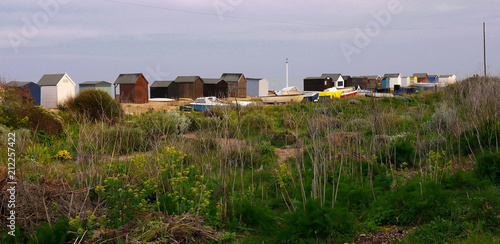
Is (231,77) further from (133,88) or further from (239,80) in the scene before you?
(133,88)

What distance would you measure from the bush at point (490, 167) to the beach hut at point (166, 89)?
1528 inches

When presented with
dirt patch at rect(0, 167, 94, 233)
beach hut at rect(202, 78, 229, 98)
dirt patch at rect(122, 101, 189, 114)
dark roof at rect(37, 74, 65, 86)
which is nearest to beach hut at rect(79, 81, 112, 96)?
dark roof at rect(37, 74, 65, 86)

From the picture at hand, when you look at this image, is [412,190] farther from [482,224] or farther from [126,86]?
[126,86]

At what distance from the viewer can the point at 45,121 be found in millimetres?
13141

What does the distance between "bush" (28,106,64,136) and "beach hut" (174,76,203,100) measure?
1219 inches

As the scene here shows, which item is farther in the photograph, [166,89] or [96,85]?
[166,89]

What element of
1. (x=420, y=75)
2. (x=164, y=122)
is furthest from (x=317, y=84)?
(x=164, y=122)

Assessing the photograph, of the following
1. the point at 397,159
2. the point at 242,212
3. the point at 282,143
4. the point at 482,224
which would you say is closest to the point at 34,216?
the point at 242,212

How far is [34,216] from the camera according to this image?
16.9 feet

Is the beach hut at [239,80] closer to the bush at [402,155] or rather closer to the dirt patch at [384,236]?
the bush at [402,155]

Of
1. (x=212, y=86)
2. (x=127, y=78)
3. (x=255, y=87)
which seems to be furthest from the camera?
(x=255, y=87)

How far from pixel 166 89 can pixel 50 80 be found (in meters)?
12.5

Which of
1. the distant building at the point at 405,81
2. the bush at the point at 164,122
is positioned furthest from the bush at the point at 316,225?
the distant building at the point at 405,81

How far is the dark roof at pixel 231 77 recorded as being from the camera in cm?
4827
